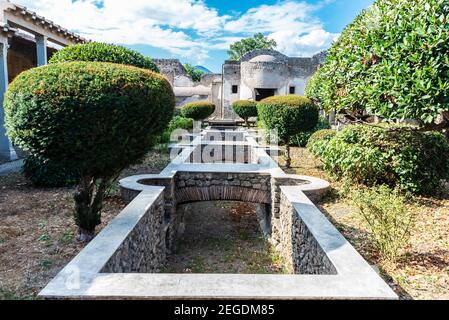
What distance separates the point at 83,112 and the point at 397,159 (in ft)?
18.7

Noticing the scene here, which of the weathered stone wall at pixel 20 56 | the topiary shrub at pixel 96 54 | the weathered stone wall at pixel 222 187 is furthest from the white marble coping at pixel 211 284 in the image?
the weathered stone wall at pixel 20 56

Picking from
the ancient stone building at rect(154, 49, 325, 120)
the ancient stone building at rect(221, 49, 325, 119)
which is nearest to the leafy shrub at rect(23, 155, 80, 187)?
the ancient stone building at rect(154, 49, 325, 120)

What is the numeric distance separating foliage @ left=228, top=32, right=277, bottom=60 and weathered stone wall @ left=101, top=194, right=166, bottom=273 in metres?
55.5

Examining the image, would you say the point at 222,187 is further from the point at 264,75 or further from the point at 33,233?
the point at 264,75

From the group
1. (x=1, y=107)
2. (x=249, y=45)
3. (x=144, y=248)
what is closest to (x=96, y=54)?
(x=144, y=248)

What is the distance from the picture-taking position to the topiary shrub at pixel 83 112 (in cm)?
387

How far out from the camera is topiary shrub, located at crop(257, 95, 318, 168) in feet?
32.0

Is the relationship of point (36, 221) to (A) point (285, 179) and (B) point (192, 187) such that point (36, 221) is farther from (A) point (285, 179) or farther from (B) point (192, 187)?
(A) point (285, 179)

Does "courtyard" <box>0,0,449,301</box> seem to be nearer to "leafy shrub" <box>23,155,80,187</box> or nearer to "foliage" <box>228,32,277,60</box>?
"leafy shrub" <box>23,155,80,187</box>

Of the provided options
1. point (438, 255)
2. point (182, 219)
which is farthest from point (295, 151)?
point (438, 255)

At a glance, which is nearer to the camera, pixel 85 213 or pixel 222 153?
pixel 85 213

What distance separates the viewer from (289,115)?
9781 millimetres

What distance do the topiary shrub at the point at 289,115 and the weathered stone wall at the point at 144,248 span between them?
5.10m

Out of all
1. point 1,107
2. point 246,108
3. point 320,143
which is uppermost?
point 246,108
